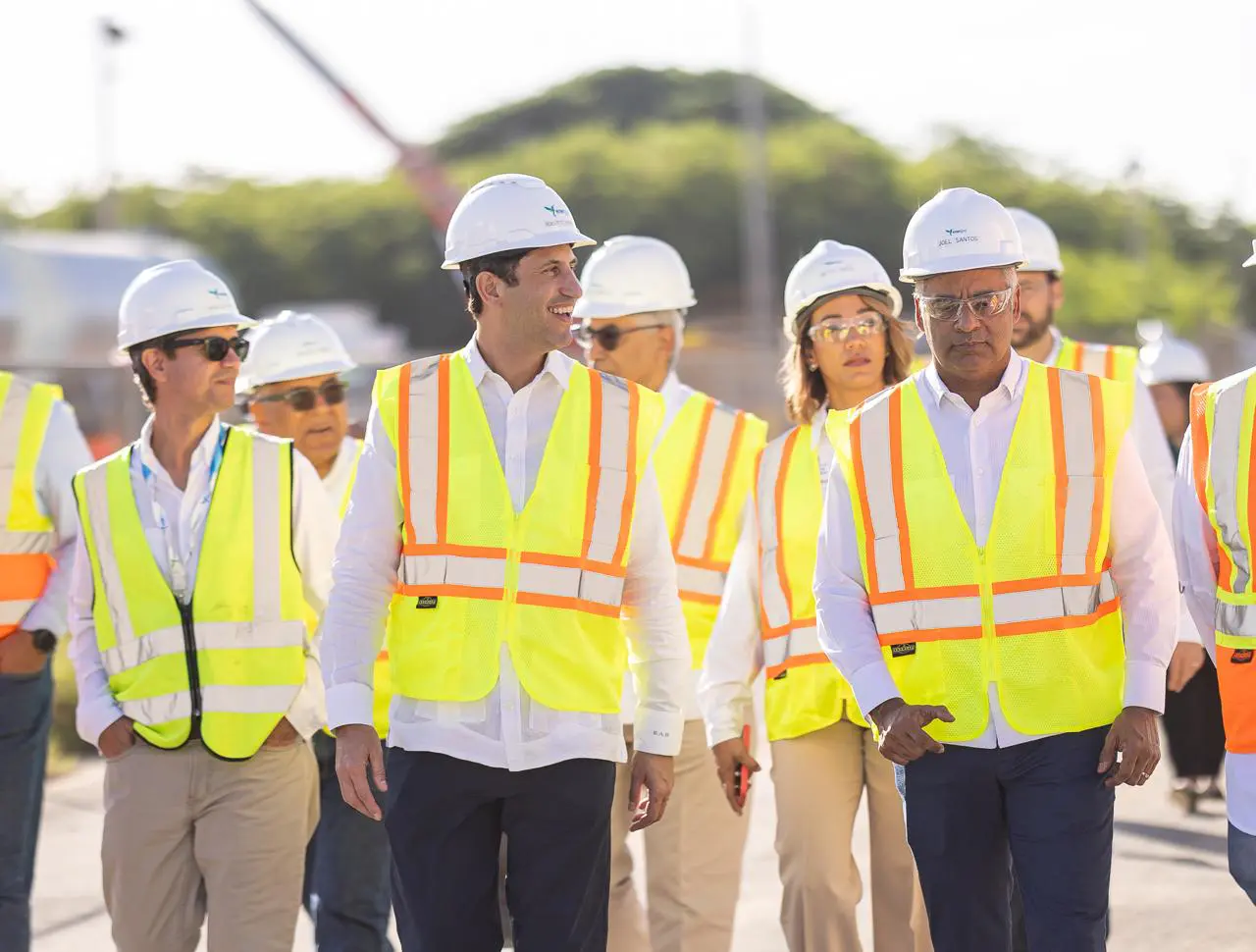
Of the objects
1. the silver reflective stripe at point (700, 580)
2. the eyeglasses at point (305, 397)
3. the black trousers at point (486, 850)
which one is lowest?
the black trousers at point (486, 850)

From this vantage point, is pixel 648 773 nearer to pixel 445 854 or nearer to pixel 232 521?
pixel 445 854

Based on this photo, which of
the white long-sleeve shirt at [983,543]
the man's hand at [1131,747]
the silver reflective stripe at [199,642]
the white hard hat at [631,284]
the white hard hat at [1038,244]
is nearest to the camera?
the man's hand at [1131,747]

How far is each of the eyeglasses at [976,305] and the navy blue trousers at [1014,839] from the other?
104cm

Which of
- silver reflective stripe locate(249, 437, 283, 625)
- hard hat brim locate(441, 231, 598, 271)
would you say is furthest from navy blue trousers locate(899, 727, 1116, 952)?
silver reflective stripe locate(249, 437, 283, 625)

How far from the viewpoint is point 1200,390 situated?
494cm

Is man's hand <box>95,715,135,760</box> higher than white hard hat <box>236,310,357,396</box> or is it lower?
lower

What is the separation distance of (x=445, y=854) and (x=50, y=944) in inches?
166

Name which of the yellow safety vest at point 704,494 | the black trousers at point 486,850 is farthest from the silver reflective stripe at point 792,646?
the black trousers at point 486,850

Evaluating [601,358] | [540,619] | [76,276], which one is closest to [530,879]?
[540,619]

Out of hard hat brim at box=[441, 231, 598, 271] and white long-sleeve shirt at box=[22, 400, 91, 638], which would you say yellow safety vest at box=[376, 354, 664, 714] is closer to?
hard hat brim at box=[441, 231, 598, 271]

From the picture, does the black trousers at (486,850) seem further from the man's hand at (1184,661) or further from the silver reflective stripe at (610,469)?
the man's hand at (1184,661)

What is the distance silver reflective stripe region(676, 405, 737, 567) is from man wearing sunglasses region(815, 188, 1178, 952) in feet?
5.62

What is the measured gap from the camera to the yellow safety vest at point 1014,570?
472 centimetres

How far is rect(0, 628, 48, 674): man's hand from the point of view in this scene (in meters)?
6.54
